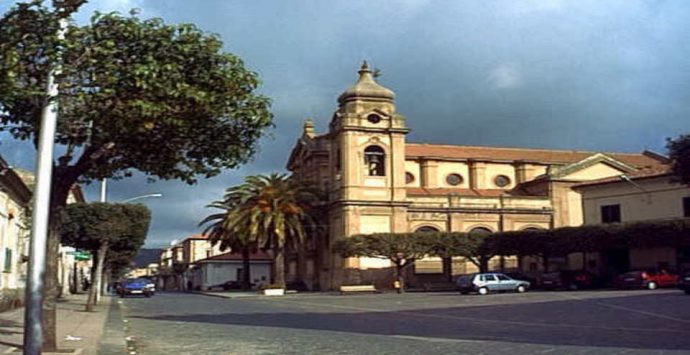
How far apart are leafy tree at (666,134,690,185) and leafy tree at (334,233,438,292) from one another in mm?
36348

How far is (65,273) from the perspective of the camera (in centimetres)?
5603

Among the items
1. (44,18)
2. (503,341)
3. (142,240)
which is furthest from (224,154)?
(142,240)

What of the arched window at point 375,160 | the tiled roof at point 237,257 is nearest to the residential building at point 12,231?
the arched window at point 375,160

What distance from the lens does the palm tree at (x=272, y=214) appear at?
58188 millimetres

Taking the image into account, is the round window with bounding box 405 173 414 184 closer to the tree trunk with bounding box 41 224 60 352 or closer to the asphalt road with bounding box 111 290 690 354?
the asphalt road with bounding box 111 290 690 354

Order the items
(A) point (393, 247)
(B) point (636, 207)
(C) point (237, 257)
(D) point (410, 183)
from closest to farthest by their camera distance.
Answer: (A) point (393, 247)
(B) point (636, 207)
(D) point (410, 183)
(C) point (237, 257)

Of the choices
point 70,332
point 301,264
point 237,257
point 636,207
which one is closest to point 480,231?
point 636,207

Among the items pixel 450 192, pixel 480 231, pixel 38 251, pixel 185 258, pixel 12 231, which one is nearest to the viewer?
pixel 38 251

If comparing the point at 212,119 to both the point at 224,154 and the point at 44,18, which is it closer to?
the point at 224,154

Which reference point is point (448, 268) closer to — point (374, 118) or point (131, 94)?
point (374, 118)

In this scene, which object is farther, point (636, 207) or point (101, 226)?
point (636, 207)

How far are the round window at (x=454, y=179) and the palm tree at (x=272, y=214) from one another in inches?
539

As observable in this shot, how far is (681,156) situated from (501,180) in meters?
52.7

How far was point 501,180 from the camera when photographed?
7119cm
